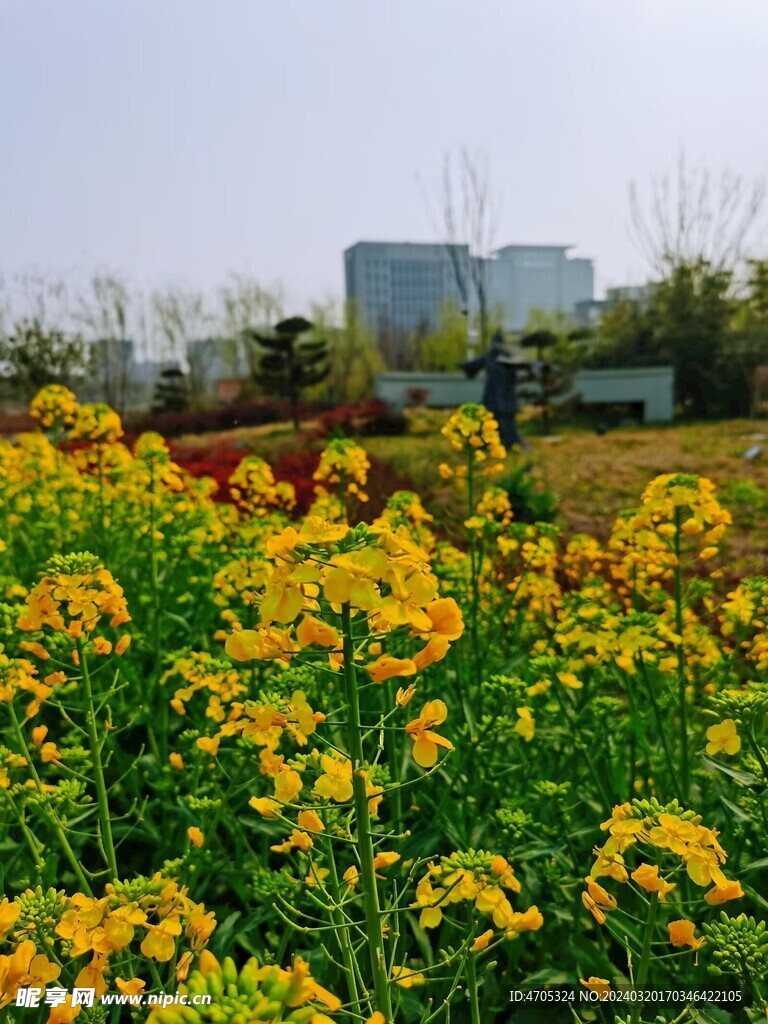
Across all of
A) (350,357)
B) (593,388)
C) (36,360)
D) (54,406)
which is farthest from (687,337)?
(54,406)

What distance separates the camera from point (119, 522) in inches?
145

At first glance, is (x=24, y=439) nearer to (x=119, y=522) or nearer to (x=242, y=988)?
(x=119, y=522)

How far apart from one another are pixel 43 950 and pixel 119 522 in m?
2.86

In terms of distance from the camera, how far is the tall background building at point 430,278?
2857 inches

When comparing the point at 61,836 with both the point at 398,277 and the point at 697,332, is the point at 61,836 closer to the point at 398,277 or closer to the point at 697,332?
the point at 697,332

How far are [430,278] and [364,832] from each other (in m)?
82.7

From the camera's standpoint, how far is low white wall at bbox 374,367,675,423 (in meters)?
19.4

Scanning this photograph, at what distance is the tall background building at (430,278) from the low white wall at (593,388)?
49.3 metres

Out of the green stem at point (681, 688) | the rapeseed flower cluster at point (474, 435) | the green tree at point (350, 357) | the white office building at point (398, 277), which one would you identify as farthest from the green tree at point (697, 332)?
the white office building at point (398, 277)

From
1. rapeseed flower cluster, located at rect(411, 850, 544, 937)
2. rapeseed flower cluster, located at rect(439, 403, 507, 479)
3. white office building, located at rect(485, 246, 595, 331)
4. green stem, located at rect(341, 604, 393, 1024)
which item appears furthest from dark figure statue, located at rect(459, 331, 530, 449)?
white office building, located at rect(485, 246, 595, 331)

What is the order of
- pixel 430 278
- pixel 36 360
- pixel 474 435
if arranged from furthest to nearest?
pixel 430 278
pixel 36 360
pixel 474 435

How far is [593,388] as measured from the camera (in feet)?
65.4

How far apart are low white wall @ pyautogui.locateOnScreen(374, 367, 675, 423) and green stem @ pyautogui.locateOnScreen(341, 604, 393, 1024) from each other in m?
18.3

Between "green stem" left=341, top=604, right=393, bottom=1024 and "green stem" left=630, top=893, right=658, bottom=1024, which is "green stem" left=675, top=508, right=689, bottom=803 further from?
"green stem" left=341, top=604, right=393, bottom=1024
